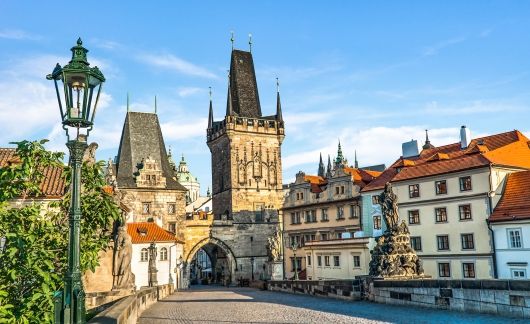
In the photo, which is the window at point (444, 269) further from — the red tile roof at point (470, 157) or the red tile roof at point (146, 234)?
the red tile roof at point (146, 234)

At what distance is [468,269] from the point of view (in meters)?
34.3

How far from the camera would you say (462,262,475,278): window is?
3397 centimetres

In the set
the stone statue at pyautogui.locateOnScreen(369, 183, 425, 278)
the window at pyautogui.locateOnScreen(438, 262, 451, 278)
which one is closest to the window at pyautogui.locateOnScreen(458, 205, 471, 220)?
the window at pyautogui.locateOnScreen(438, 262, 451, 278)

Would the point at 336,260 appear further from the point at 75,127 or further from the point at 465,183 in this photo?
the point at 75,127

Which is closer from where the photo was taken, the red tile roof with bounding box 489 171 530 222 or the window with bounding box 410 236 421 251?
the red tile roof with bounding box 489 171 530 222

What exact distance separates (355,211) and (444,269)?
11061 mm

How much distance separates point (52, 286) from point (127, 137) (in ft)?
186

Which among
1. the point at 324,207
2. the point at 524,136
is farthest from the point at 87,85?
the point at 324,207

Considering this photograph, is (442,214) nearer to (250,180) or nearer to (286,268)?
(286,268)

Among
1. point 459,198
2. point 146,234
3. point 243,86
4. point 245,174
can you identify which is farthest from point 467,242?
point 243,86

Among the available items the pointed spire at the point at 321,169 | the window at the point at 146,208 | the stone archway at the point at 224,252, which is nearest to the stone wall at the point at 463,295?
the window at the point at 146,208

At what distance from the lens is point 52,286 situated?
8.26 meters

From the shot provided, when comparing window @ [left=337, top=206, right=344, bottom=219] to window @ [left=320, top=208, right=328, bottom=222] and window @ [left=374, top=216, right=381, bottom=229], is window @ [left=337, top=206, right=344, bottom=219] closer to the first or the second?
window @ [left=320, top=208, right=328, bottom=222]

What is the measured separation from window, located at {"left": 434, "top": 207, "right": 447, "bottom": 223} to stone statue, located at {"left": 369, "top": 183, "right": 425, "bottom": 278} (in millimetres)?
15983
